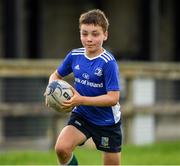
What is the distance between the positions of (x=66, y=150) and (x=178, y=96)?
26.2 ft

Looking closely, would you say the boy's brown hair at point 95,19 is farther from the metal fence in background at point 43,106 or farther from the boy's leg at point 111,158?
the metal fence in background at point 43,106

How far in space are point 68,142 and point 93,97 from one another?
1.65 feet

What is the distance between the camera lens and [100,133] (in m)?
7.81

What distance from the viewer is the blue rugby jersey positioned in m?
7.56

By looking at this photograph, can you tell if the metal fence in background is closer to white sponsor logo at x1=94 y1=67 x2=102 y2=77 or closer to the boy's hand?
white sponsor logo at x1=94 y1=67 x2=102 y2=77

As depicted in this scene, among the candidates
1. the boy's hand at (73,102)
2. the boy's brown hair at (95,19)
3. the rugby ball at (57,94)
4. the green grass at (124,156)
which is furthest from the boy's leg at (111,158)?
the green grass at (124,156)

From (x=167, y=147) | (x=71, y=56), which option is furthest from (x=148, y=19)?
(x=71, y=56)

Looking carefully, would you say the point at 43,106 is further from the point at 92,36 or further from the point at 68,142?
the point at 92,36

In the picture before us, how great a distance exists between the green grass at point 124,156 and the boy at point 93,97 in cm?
338

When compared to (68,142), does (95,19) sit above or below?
above

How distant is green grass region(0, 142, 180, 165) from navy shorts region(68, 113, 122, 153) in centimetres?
336

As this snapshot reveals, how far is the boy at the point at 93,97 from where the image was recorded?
7504 mm

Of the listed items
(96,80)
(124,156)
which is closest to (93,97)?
(96,80)

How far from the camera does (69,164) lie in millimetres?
7645
